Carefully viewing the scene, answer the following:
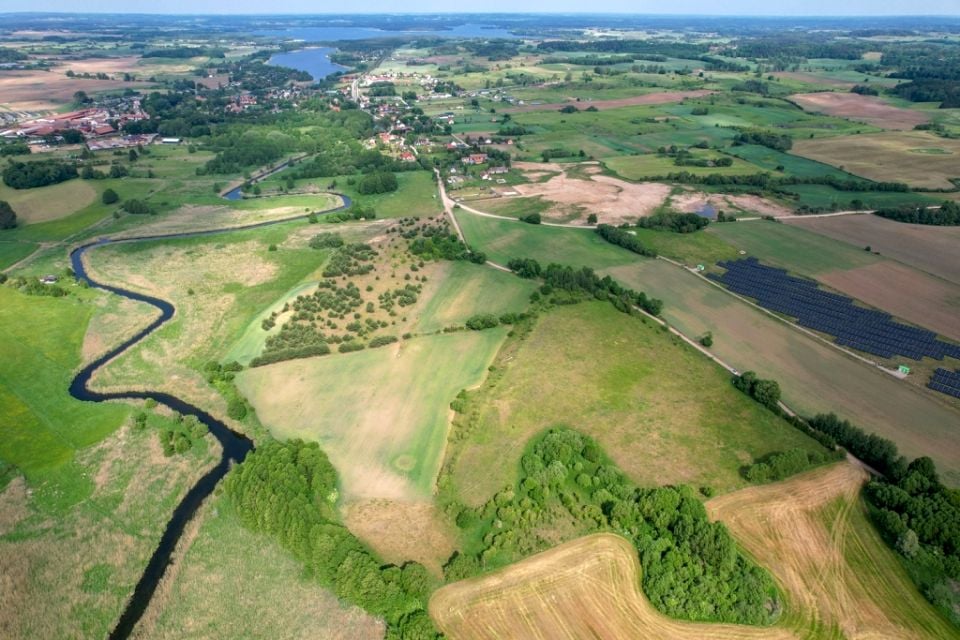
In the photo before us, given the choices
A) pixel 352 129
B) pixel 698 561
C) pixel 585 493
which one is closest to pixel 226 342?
pixel 585 493

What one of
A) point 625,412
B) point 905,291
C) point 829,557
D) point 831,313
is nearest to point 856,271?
point 905,291

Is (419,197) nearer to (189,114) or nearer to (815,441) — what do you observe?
(815,441)

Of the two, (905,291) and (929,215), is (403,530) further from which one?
(929,215)

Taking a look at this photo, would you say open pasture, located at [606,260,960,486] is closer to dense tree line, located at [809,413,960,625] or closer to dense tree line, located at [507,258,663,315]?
dense tree line, located at [507,258,663,315]

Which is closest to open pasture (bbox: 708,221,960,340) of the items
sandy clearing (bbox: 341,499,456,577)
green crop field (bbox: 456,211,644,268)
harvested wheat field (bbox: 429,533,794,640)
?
green crop field (bbox: 456,211,644,268)

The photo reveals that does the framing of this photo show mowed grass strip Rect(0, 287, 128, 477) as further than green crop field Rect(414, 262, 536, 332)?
No

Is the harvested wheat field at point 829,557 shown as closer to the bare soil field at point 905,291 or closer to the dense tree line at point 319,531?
the dense tree line at point 319,531

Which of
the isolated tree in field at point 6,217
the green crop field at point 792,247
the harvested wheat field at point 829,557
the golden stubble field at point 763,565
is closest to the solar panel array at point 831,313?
the green crop field at point 792,247
